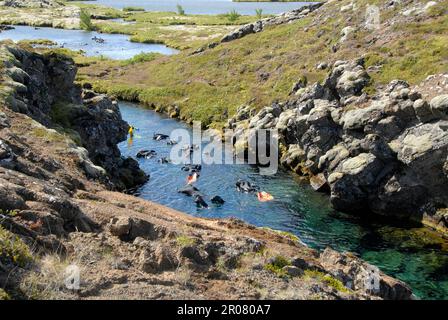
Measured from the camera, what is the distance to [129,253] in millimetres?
21156

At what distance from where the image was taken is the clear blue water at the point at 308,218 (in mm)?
39000

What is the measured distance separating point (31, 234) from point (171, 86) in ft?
295

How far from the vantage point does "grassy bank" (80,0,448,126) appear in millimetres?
70062

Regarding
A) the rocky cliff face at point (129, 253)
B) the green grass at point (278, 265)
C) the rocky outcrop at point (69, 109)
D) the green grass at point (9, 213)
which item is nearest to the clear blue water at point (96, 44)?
the rocky outcrop at point (69, 109)

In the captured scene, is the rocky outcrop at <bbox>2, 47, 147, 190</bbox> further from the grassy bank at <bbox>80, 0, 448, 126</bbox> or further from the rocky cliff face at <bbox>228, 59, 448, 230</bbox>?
the grassy bank at <bbox>80, 0, 448, 126</bbox>

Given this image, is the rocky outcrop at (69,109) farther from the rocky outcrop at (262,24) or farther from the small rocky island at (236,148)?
the rocky outcrop at (262,24)

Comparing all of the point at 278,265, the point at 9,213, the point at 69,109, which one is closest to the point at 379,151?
the point at 278,265

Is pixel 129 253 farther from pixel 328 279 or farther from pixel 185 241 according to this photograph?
pixel 328 279

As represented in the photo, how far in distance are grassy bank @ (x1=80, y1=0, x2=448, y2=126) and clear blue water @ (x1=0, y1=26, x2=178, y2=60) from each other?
85.0ft

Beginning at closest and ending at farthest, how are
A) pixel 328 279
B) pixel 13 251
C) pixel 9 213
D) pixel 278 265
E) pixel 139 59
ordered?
pixel 13 251 → pixel 9 213 → pixel 278 265 → pixel 328 279 → pixel 139 59

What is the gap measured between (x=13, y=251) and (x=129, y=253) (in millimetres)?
5160

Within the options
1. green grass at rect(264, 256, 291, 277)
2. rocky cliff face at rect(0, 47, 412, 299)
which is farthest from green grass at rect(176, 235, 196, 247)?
green grass at rect(264, 256, 291, 277)
